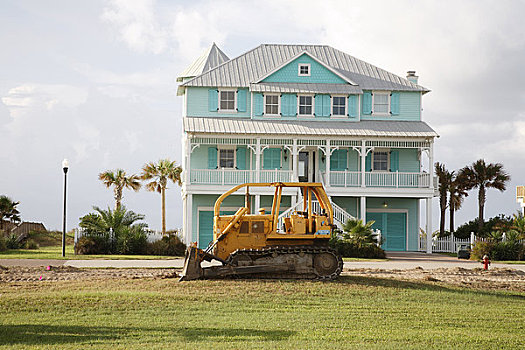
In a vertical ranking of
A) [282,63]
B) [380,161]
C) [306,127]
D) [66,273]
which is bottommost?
[66,273]

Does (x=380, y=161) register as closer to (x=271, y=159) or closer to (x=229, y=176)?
(x=271, y=159)

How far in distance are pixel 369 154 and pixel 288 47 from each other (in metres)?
8.54

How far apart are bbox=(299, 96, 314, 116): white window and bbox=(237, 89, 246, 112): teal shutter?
3.08m

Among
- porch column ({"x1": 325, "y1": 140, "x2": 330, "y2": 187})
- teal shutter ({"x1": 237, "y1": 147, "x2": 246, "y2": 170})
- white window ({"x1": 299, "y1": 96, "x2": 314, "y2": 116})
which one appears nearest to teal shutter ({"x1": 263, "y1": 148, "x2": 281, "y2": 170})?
teal shutter ({"x1": 237, "y1": 147, "x2": 246, "y2": 170})

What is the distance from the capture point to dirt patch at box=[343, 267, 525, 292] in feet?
62.1

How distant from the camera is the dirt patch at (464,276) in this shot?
18.9 m

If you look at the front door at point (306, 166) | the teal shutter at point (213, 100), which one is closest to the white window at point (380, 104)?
the front door at point (306, 166)

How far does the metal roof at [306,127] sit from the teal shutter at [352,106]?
0.57 meters

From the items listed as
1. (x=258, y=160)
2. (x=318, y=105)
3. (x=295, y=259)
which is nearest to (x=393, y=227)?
(x=318, y=105)

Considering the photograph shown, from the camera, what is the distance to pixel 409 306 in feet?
46.3

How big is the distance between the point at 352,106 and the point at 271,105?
177 inches

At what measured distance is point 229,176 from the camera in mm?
36375

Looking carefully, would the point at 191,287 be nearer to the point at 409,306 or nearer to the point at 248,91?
the point at 409,306

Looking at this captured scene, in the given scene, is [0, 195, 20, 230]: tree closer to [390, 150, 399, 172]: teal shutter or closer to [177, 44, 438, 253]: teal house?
[177, 44, 438, 253]: teal house
